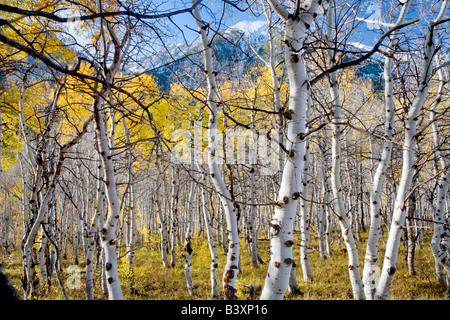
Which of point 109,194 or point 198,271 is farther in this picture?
point 198,271

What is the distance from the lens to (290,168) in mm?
2010

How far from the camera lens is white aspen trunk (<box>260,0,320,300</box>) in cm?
194

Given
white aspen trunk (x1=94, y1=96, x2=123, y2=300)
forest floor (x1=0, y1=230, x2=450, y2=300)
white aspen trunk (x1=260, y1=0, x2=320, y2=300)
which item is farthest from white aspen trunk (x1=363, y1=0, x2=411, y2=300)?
white aspen trunk (x1=94, y1=96, x2=123, y2=300)

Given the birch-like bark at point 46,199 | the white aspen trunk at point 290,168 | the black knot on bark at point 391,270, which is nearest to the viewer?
the white aspen trunk at point 290,168

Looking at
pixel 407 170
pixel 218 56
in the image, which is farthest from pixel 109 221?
pixel 407 170

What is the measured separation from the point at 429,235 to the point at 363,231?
4574 mm

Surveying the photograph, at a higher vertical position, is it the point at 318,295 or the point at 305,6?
the point at 305,6

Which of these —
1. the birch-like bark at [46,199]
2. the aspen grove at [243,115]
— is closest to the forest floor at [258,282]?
the aspen grove at [243,115]

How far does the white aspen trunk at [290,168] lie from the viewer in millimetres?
1944

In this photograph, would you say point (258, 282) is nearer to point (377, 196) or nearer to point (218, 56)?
point (377, 196)

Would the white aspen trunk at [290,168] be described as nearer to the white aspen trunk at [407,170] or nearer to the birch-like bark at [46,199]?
the white aspen trunk at [407,170]
